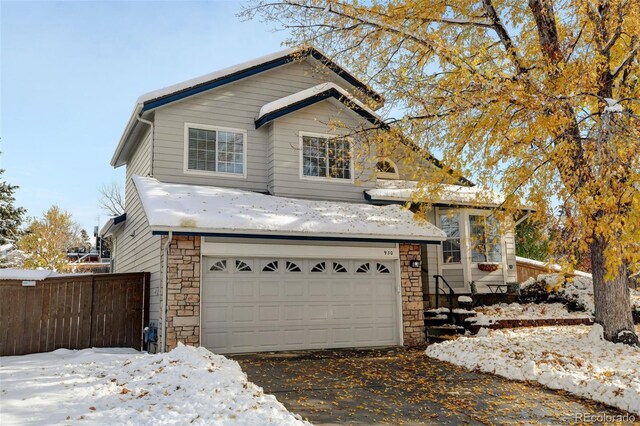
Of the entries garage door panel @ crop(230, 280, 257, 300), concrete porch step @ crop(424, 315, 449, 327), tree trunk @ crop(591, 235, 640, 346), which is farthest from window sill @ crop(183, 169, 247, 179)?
tree trunk @ crop(591, 235, 640, 346)

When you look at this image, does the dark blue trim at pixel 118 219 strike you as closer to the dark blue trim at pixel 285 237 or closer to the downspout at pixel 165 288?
the downspout at pixel 165 288

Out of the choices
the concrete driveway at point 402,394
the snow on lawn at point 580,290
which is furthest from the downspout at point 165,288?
the snow on lawn at point 580,290

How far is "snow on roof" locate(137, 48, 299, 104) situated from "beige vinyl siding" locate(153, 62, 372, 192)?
36 cm

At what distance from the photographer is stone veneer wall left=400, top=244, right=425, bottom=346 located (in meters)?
11.6

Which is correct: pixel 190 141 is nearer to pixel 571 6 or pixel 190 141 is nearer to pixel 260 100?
pixel 260 100

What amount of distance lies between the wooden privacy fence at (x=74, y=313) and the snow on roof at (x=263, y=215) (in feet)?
8.52

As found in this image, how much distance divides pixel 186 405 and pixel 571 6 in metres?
9.60

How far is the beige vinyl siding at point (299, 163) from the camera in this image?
12344 millimetres

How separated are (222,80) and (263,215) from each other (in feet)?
13.8

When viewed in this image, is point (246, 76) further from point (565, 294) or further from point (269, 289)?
point (565, 294)

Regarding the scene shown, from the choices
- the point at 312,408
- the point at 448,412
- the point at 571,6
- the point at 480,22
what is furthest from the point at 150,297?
the point at 571,6

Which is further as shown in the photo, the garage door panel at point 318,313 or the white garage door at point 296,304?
the garage door panel at point 318,313

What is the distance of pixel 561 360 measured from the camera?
8.09m

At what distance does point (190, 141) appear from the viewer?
12078 mm
